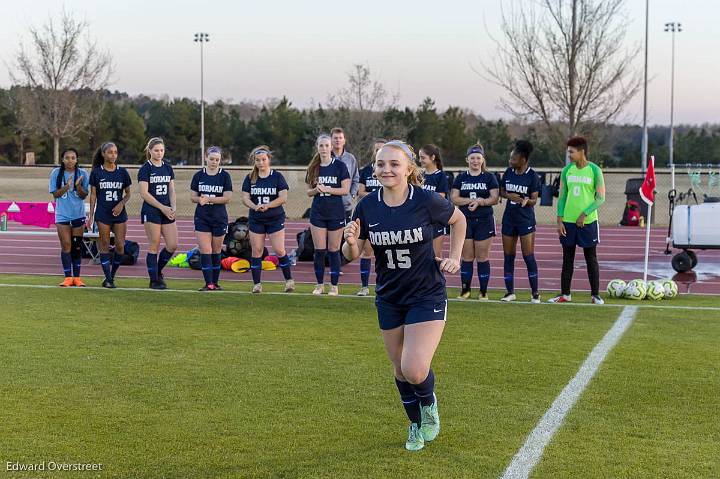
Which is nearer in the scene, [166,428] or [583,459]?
[583,459]

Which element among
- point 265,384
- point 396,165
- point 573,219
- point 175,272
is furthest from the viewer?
point 175,272

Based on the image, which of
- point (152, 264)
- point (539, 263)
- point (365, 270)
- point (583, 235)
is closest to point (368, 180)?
point (365, 270)

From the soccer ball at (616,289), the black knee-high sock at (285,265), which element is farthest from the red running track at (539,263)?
the soccer ball at (616,289)

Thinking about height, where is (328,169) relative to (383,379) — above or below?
above

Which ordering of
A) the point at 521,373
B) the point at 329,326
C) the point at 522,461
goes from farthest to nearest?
1. the point at 329,326
2. the point at 521,373
3. the point at 522,461

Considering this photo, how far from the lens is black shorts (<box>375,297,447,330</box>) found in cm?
568

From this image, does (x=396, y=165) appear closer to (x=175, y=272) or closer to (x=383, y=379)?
(x=383, y=379)

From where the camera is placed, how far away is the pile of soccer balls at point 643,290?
12.9m

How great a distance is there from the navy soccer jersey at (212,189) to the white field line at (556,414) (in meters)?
5.62

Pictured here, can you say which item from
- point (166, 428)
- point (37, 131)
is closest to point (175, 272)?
point (166, 428)

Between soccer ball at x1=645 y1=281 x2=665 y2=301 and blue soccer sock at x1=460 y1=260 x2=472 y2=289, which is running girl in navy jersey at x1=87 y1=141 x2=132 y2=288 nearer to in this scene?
blue soccer sock at x1=460 y1=260 x2=472 y2=289

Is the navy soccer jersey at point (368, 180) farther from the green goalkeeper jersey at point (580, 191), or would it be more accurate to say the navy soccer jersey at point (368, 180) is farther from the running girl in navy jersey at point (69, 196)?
the running girl in navy jersey at point (69, 196)

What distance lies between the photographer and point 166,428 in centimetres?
604

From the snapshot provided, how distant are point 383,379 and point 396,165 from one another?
7.91 feet
